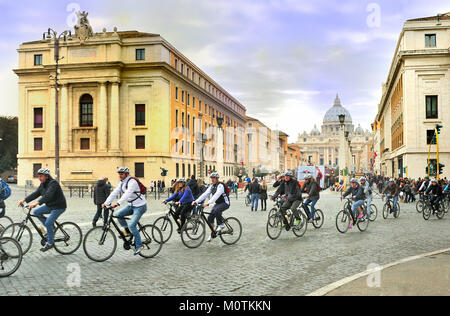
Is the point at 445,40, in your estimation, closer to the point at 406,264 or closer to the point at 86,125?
the point at 86,125

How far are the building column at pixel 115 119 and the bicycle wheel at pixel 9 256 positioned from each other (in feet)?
148

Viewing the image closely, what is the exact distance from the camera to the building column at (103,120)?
5233 centimetres

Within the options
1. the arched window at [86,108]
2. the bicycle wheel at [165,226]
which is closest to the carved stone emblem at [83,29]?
the arched window at [86,108]

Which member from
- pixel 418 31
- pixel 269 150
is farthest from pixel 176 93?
pixel 269 150

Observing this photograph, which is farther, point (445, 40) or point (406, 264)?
point (445, 40)

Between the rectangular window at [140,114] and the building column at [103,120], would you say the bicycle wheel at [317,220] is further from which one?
the building column at [103,120]

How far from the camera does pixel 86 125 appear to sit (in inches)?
2126

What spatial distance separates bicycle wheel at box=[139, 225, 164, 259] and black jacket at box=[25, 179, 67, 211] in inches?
71.2

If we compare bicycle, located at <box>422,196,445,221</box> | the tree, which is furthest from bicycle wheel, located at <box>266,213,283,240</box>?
the tree

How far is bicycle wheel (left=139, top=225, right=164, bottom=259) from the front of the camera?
9.70m

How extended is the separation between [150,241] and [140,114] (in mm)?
45192

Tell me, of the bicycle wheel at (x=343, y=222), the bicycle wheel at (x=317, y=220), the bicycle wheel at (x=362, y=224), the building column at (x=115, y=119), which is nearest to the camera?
the bicycle wheel at (x=343, y=222)

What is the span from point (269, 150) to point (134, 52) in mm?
71905

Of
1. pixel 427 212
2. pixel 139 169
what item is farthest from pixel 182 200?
pixel 139 169
